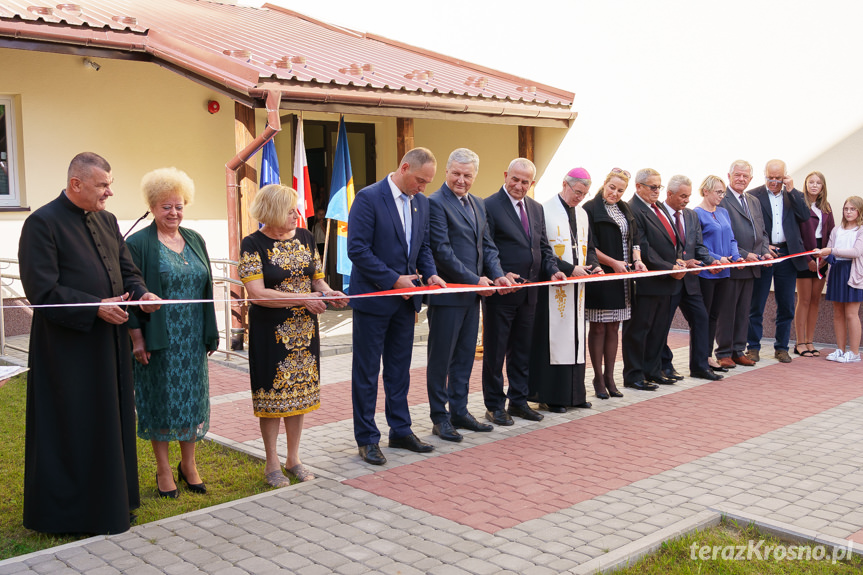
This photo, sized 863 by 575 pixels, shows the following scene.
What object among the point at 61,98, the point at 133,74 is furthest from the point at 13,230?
the point at 133,74

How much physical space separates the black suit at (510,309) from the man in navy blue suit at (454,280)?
29 cm

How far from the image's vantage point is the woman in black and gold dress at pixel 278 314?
5328 millimetres

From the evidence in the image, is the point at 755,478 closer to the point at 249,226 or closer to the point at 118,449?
the point at 118,449

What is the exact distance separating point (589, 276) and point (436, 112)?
4525mm

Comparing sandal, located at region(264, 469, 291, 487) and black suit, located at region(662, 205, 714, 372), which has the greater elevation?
black suit, located at region(662, 205, 714, 372)

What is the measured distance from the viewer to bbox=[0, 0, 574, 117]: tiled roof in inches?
377

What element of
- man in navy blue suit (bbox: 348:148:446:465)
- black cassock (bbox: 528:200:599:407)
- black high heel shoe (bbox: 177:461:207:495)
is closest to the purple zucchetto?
black cassock (bbox: 528:200:599:407)

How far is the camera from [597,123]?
40.7 ft

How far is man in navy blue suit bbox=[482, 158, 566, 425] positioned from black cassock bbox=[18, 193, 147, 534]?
329 centimetres

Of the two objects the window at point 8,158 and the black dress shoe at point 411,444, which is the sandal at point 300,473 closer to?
the black dress shoe at point 411,444

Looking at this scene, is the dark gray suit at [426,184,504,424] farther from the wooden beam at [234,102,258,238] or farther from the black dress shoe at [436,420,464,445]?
the wooden beam at [234,102,258,238]

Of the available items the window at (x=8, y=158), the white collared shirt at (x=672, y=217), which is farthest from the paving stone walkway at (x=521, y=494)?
the window at (x=8, y=158)

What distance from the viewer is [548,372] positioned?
7453mm

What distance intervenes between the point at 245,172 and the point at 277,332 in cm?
543
